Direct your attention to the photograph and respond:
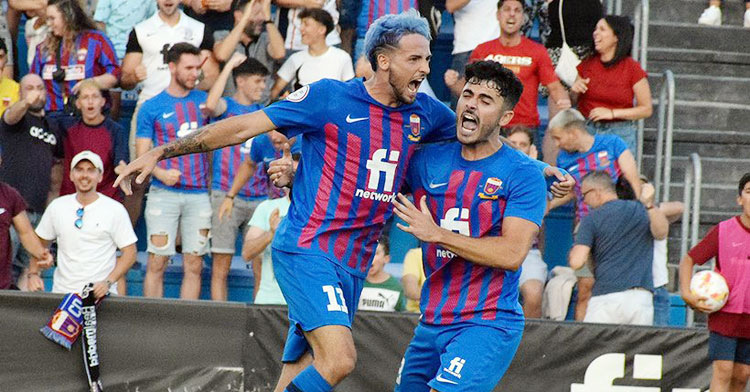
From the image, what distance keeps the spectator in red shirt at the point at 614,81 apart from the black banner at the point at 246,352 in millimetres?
2369

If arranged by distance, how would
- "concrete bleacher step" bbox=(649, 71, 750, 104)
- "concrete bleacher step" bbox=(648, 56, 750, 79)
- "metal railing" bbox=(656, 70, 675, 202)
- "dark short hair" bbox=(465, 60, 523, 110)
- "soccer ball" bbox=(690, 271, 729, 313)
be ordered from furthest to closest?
1. "concrete bleacher step" bbox=(648, 56, 750, 79)
2. "concrete bleacher step" bbox=(649, 71, 750, 104)
3. "metal railing" bbox=(656, 70, 675, 202)
4. "soccer ball" bbox=(690, 271, 729, 313)
5. "dark short hair" bbox=(465, 60, 523, 110)

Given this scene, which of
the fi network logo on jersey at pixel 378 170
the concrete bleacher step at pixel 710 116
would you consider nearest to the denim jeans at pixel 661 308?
the concrete bleacher step at pixel 710 116

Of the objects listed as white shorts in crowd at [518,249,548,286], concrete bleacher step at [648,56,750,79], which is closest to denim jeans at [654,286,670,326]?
white shorts in crowd at [518,249,548,286]

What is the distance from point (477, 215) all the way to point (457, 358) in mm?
727

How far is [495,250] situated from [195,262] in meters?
4.82

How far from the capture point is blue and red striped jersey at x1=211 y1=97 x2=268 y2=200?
1033cm

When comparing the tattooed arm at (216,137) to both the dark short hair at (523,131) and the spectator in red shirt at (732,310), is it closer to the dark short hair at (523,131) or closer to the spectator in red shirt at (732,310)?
the spectator in red shirt at (732,310)

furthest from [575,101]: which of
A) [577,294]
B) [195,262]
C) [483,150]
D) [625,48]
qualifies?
[483,150]

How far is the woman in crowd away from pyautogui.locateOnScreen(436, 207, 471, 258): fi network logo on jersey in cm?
542

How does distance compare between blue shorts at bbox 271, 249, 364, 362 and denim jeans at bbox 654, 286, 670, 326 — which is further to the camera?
denim jeans at bbox 654, 286, 670, 326

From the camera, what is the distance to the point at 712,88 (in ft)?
40.7

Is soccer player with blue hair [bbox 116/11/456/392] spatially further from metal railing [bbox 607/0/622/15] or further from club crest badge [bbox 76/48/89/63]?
metal railing [bbox 607/0/622/15]

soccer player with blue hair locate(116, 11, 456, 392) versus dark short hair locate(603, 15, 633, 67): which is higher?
dark short hair locate(603, 15, 633, 67)

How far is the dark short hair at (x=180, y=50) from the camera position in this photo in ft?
33.3
